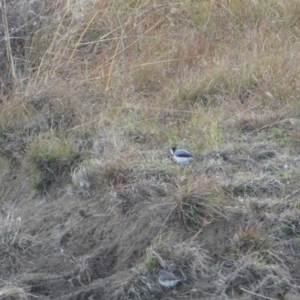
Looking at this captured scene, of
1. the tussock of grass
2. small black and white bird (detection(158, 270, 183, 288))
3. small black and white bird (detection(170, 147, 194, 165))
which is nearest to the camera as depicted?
small black and white bird (detection(158, 270, 183, 288))

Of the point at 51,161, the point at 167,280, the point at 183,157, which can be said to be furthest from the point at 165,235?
the point at 51,161

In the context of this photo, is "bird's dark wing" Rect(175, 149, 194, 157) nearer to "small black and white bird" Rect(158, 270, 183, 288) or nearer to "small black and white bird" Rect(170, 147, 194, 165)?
"small black and white bird" Rect(170, 147, 194, 165)

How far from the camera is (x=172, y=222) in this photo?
4.38 meters

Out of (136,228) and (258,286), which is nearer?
(258,286)

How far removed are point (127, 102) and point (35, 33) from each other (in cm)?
118

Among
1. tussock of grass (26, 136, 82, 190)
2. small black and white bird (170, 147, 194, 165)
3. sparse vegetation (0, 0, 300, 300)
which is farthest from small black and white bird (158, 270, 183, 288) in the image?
tussock of grass (26, 136, 82, 190)

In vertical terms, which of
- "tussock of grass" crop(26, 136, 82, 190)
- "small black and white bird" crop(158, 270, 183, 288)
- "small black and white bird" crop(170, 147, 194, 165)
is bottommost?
"tussock of grass" crop(26, 136, 82, 190)

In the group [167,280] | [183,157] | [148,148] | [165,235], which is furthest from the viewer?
[148,148]

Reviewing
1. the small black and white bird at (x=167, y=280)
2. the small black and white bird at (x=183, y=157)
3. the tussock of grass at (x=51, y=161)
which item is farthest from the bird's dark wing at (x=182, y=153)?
the small black and white bird at (x=167, y=280)

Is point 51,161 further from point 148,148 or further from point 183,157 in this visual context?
point 183,157

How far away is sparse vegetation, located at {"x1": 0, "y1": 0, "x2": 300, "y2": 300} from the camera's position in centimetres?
417

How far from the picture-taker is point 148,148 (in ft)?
16.8

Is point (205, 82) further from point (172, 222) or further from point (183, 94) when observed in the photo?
point (172, 222)

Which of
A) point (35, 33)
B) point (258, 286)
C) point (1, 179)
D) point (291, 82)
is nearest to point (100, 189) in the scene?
point (1, 179)
